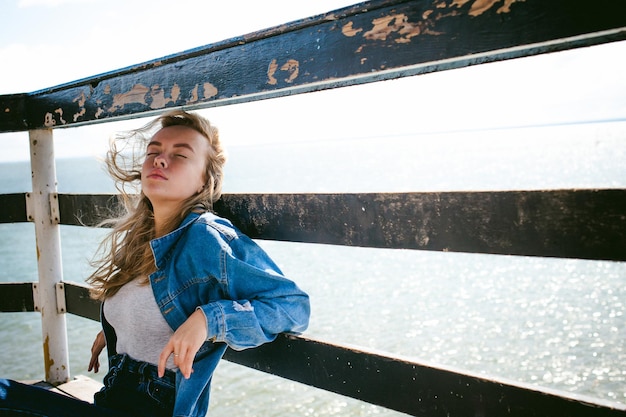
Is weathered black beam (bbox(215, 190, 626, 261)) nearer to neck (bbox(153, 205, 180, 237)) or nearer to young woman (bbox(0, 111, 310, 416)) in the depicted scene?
young woman (bbox(0, 111, 310, 416))

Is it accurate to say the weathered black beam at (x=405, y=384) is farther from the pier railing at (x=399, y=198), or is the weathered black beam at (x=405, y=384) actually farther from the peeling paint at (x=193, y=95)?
the peeling paint at (x=193, y=95)

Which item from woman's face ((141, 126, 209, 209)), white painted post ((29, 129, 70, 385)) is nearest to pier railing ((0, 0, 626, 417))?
woman's face ((141, 126, 209, 209))

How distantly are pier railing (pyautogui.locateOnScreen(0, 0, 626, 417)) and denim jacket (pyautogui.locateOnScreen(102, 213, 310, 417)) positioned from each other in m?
→ 0.17

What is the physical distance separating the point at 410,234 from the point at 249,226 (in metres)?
0.65

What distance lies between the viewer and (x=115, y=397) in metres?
1.55

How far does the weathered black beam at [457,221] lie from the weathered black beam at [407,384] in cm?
33

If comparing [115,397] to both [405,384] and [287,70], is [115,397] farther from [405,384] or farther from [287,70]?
[287,70]

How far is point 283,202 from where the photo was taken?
1.65m

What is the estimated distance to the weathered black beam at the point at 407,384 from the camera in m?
1.17

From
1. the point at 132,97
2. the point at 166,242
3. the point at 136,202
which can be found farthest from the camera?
the point at 136,202

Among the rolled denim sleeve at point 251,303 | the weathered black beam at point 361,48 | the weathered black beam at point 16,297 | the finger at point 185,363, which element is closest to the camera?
the weathered black beam at point 361,48

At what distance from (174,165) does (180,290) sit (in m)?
0.47

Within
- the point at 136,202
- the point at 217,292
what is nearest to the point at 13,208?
the point at 136,202

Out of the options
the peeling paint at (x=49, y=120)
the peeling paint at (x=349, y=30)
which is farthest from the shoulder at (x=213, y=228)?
the peeling paint at (x=49, y=120)
